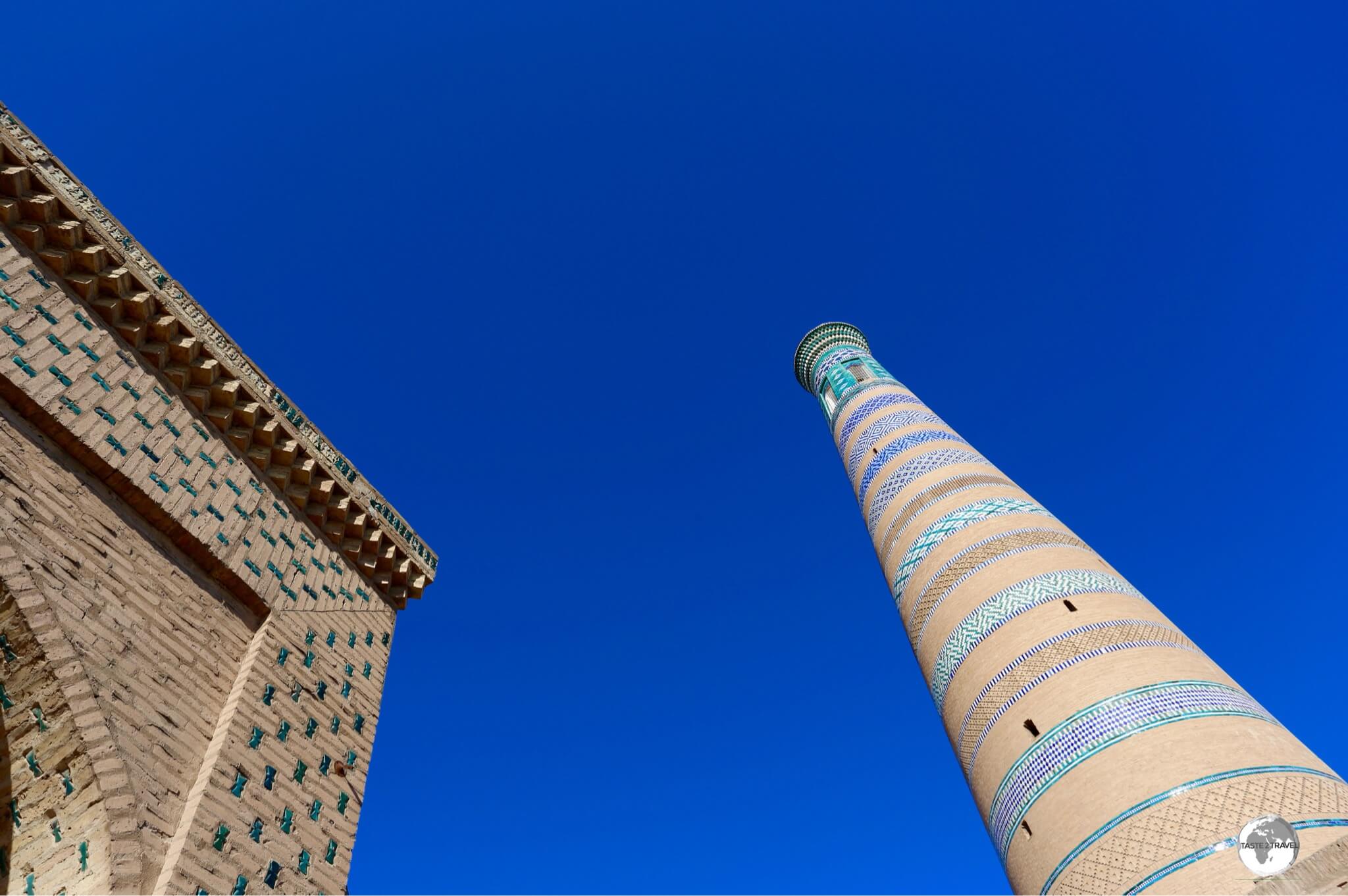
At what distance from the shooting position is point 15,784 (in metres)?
2.62

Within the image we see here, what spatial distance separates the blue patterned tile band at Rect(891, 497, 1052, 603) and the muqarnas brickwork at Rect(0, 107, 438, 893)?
4.62 m

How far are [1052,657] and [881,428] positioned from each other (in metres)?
3.96

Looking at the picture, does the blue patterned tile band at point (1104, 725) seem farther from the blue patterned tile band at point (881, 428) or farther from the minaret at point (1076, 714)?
the blue patterned tile band at point (881, 428)

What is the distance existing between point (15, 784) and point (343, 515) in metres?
2.30

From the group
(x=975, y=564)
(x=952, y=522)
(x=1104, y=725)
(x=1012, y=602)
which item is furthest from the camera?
(x=952, y=522)

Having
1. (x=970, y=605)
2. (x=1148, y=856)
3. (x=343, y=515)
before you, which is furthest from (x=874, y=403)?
(x=343, y=515)

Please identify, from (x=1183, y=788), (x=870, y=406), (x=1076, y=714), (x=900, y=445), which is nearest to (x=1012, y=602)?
(x=1076, y=714)

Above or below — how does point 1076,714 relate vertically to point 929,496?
below

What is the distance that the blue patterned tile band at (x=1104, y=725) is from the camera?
4.89 m

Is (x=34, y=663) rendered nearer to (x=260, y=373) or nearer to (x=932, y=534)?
(x=260, y=373)

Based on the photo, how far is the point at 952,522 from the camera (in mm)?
7145

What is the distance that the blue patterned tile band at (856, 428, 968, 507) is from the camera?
8.49 m

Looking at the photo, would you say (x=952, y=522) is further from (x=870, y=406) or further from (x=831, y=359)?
(x=831, y=359)

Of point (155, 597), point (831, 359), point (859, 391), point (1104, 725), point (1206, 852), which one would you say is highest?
point (831, 359)
